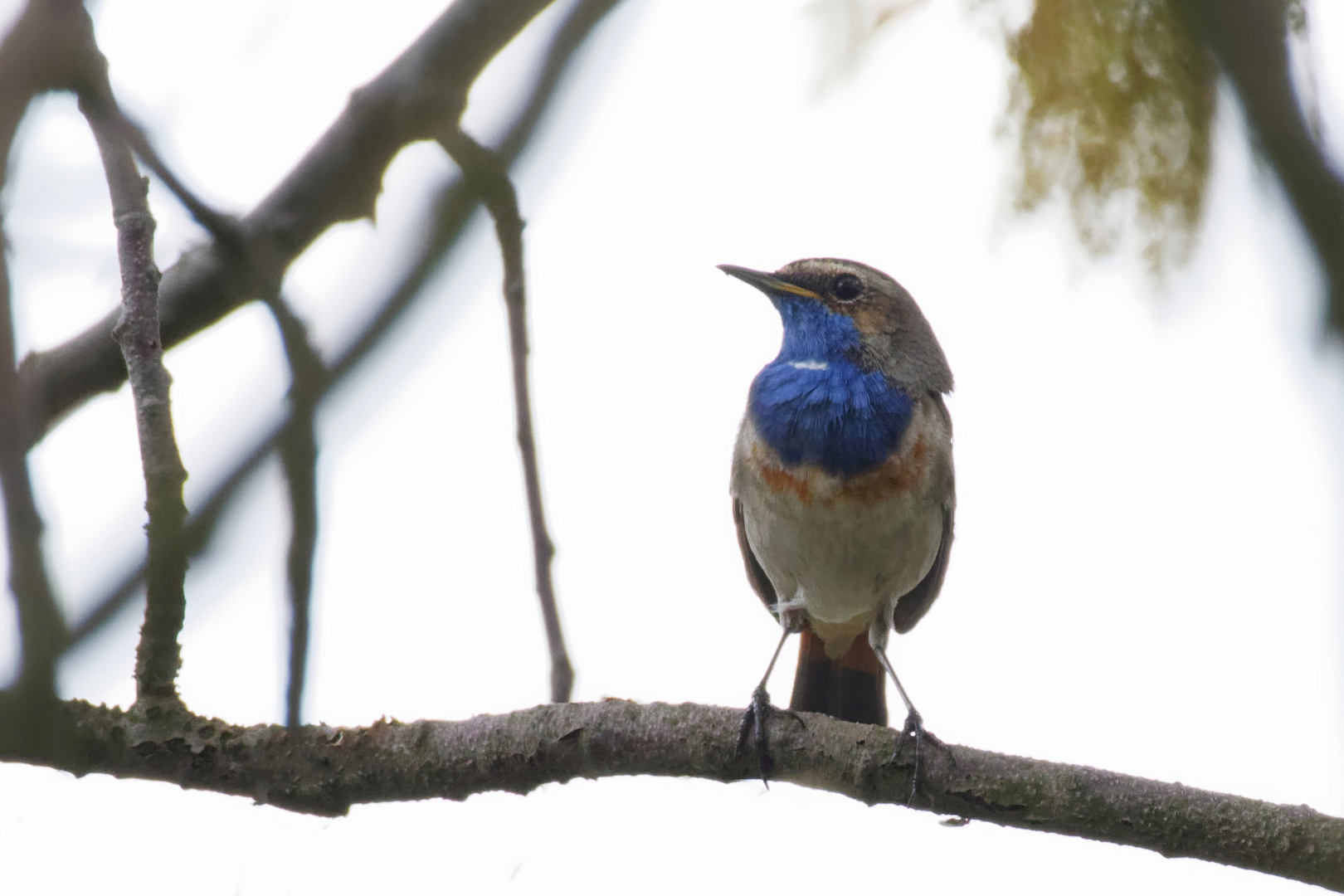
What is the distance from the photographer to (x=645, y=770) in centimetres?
380

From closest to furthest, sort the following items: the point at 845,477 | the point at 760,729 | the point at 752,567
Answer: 1. the point at 760,729
2. the point at 845,477
3. the point at 752,567

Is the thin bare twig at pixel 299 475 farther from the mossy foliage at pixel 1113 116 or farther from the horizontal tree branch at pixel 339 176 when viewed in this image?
the mossy foliage at pixel 1113 116

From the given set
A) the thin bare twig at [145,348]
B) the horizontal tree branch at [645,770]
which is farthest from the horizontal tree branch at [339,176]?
the horizontal tree branch at [645,770]

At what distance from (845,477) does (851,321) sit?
3.03 feet

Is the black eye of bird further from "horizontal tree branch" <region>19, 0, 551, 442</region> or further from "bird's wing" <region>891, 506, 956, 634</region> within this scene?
"horizontal tree branch" <region>19, 0, 551, 442</region>

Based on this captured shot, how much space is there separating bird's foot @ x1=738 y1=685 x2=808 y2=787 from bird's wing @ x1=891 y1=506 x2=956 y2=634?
2217mm

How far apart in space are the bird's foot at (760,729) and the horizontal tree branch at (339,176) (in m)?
1.78

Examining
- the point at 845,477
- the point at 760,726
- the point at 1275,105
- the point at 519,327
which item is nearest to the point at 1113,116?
the point at 1275,105

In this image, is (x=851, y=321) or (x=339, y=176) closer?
(x=339, y=176)

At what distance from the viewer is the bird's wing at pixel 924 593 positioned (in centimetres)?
633

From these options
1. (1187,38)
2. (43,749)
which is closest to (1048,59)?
(1187,38)

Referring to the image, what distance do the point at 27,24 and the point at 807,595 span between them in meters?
4.25

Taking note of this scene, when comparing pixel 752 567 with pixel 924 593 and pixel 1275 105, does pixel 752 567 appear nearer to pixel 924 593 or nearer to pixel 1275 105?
pixel 924 593

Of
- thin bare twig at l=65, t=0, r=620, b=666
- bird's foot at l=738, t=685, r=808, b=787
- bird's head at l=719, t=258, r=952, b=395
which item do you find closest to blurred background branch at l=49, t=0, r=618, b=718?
thin bare twig at l=65, t=0, r=620, b=666
